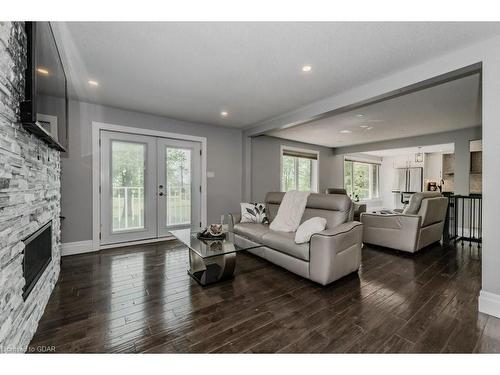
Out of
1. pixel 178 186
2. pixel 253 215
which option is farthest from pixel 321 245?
pixel 178 186

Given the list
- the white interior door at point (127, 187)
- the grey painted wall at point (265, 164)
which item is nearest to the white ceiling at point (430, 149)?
the grey painted wall at point (265, 164)

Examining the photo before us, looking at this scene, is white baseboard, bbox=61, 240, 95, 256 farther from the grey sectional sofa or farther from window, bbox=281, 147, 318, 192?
window, bbox=281, 147, 318, 192

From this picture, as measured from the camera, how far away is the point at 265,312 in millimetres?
1850

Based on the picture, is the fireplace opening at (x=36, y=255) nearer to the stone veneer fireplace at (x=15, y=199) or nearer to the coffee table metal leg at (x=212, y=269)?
the stone veneer fireplace at (x=15, y=199)

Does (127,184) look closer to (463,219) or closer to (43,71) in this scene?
(43,71)

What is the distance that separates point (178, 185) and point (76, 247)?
6.14ft

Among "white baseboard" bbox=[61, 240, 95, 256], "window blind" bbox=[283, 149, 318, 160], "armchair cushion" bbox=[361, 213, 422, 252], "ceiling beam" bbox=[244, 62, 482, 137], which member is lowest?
"white baseboard" bbox=[61, 240, 95, 256]

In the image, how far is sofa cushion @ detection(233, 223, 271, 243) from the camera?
3071mm

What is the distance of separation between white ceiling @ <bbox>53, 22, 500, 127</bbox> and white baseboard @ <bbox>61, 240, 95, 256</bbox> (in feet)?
7.35

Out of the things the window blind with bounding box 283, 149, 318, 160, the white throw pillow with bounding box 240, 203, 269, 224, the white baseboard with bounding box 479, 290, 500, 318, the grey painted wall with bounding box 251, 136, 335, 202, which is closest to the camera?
the white baseboard with bounding box 479, 290, 500, 318

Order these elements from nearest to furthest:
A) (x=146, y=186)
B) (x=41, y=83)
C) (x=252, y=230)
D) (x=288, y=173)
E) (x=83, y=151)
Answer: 1. (x=41, y=83)
2. (x=252, y=230)
3. (x=83, y=151)
4. (x=146, y=186)
5. (x=288, y=173)

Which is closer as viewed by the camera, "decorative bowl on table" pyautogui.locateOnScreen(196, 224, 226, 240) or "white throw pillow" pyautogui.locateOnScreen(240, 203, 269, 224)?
"decorative bowl on table" pyautogui.locateOnScreen(196, 224, 226, 240)

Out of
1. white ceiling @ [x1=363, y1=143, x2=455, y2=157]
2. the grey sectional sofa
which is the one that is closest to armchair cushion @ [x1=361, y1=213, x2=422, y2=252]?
the grey sectional sofa
